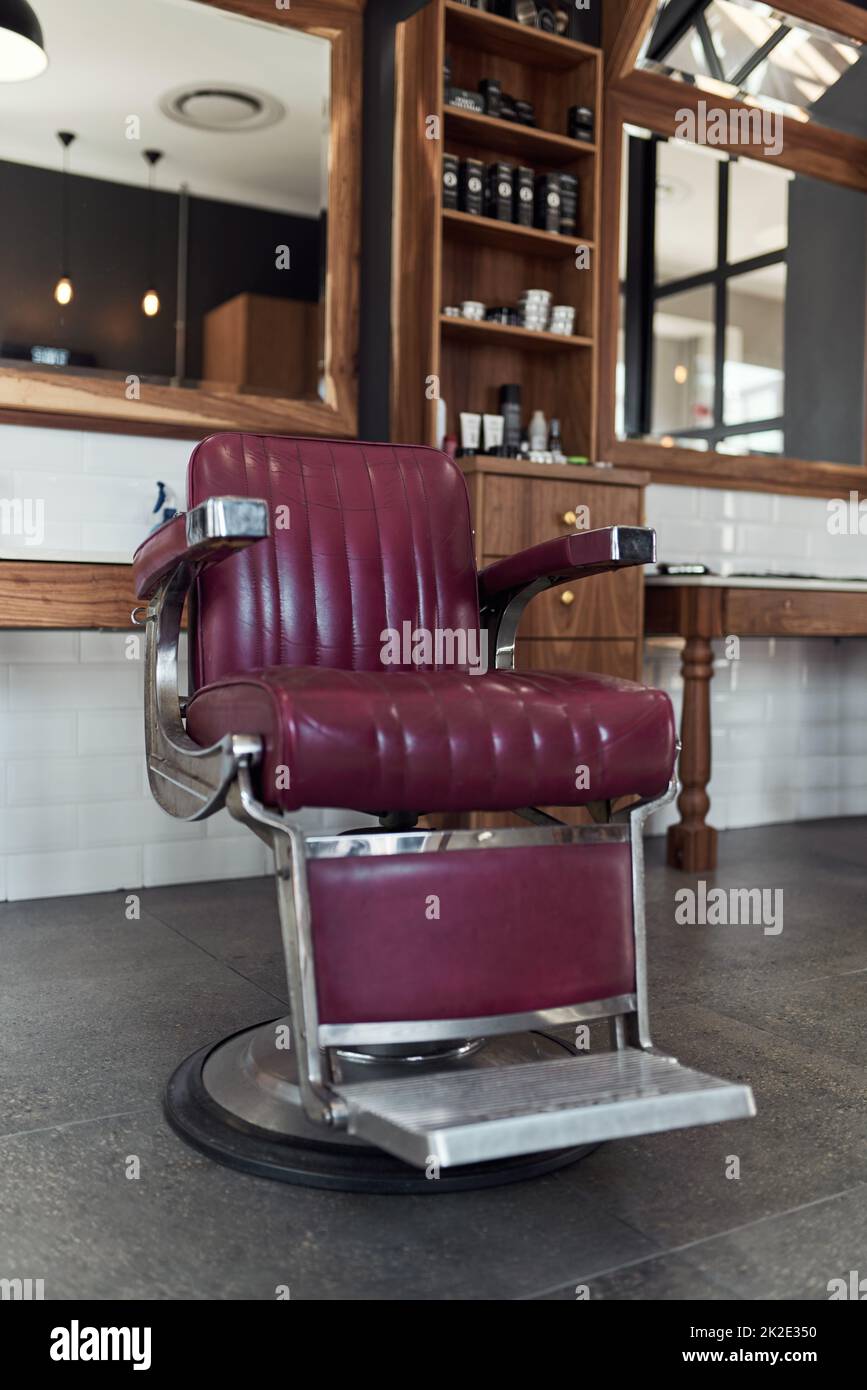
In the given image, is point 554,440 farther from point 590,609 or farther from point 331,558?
point 331,558

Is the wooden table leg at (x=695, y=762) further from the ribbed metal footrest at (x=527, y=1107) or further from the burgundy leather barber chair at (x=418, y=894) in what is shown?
the ribbed metal footrest at (x=527, y=1107)

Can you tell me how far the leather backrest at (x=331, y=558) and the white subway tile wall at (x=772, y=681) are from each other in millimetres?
2008

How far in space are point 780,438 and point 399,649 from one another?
2.79 metres

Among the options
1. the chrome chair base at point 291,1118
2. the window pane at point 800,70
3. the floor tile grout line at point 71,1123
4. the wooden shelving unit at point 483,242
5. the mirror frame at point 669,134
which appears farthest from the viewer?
the window pane at point 800,70

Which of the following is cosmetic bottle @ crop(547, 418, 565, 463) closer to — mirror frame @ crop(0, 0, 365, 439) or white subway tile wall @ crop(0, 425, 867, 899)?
→ mirror frame @ crop(0, 0, 365, 439)

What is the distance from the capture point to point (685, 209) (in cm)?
401

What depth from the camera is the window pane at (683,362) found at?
3.94 m

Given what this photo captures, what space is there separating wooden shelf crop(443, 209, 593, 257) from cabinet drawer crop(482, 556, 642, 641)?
988 mm

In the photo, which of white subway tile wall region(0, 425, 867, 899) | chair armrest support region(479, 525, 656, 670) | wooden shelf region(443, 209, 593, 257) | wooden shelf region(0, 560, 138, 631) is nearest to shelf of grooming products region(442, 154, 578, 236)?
wooden shelf region(443, 209, 593, 257)

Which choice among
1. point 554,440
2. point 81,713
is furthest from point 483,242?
point 81,713

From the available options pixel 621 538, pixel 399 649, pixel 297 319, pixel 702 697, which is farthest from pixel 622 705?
pixel 297 319

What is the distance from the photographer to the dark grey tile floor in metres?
1.24

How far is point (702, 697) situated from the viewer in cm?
332

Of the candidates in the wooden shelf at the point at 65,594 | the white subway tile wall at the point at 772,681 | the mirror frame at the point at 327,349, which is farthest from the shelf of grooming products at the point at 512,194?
the wooden shelf at the point at 65,594
